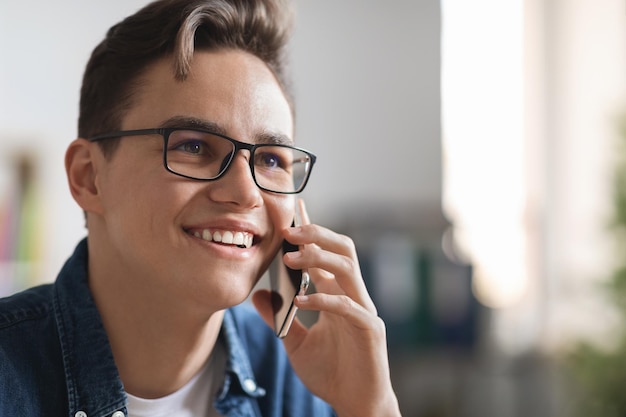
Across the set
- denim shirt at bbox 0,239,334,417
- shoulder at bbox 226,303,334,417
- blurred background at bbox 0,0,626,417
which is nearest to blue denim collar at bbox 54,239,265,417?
denim shirt at bbox 0,239,334,417

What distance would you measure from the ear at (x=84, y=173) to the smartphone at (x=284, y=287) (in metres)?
0.36

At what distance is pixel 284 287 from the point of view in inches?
55.1

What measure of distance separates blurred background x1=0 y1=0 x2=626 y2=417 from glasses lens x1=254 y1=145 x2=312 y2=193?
2.17 meters

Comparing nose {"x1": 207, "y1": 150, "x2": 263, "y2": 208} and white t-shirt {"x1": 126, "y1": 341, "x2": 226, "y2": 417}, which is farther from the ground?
nose {"x1": 207, "y1": 150, "x2": 263, "y2": 208}

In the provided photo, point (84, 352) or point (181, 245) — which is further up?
point (181, 245)

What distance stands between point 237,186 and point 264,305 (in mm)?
362

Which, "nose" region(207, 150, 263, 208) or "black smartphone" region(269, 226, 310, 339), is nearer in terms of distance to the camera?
"nose" region(207, 150, 263, 208)

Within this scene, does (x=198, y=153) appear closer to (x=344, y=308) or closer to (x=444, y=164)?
(x=344, y=308)

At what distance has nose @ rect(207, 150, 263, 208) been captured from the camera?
1203 millimetres

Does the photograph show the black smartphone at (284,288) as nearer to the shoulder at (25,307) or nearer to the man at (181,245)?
the man at (181,245)

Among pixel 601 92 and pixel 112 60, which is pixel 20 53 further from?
pixel 601 92

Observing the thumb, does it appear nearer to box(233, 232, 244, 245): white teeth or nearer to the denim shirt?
the denim shirt

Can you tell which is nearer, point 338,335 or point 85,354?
point 85,354

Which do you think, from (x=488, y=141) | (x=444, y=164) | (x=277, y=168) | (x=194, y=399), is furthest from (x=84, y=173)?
(x=444, y=164)
